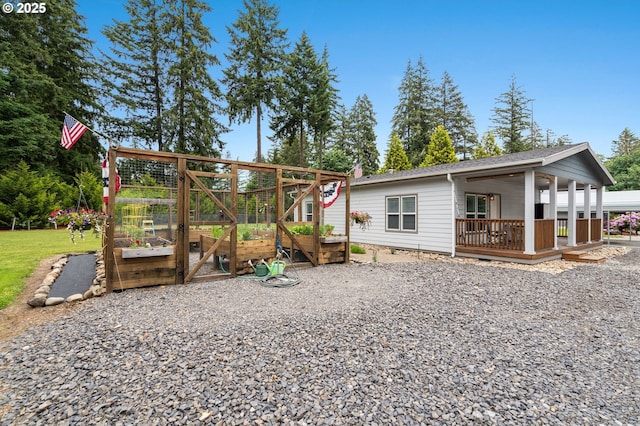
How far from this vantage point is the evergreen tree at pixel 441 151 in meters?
23.6

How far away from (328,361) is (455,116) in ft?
106

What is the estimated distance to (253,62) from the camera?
1920cm

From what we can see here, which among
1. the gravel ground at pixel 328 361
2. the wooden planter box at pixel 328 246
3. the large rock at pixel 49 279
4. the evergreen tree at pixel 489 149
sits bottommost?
the gravel ground at pixel 328 361

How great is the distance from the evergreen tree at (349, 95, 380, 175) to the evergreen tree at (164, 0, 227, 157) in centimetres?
1607

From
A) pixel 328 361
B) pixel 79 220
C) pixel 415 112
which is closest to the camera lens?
pixel 328 361

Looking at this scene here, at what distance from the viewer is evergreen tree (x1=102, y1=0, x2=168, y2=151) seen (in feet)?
59.5

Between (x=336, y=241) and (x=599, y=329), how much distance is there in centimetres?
496

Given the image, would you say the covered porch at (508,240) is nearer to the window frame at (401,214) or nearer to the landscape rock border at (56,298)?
the window frame at (401,214)

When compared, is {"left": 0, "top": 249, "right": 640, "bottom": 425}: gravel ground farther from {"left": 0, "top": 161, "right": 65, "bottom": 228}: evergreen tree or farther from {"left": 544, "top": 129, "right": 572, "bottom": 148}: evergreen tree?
{"left": 544, "top": 129, "right": 572, "bottom": 148}: evergreen tree

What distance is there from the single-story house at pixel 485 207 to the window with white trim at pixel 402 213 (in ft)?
0.11

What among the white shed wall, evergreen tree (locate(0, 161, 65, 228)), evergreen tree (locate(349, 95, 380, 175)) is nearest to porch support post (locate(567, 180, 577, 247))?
the white shed wall

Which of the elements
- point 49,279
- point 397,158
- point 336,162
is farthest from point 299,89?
point 49,279

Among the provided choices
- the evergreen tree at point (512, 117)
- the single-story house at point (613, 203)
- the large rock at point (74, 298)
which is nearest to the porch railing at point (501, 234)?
the large rock at point (74, 298)

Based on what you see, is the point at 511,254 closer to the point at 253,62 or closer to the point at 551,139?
the point at 253,62
